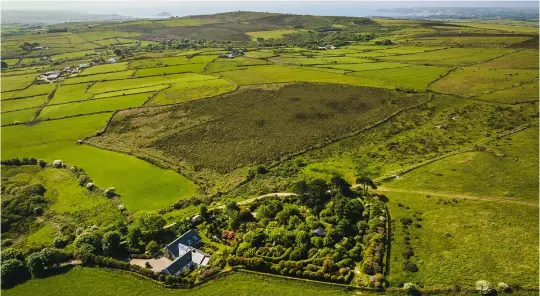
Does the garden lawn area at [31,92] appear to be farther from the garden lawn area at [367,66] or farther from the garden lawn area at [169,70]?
the garden lawn area at [367,66]

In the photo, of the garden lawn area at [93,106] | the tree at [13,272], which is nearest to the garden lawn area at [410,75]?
the garden lawn area at [93,106]

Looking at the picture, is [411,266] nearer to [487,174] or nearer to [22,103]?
[487,174]

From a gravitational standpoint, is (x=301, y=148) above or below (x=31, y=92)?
below

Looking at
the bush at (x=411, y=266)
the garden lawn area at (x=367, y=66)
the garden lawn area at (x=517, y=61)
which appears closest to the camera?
the bush at (x=411, y=266)

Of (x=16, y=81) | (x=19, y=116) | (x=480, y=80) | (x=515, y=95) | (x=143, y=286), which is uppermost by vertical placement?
(x=480, y=80)

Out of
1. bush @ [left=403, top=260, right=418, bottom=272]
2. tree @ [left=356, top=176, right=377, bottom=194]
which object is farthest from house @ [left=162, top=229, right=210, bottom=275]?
tree @ [left=356, top=176, right=377, bottom=194]

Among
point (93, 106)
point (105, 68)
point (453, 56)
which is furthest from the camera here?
point (105, 68)

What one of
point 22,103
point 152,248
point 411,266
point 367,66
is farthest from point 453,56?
point 22,103
